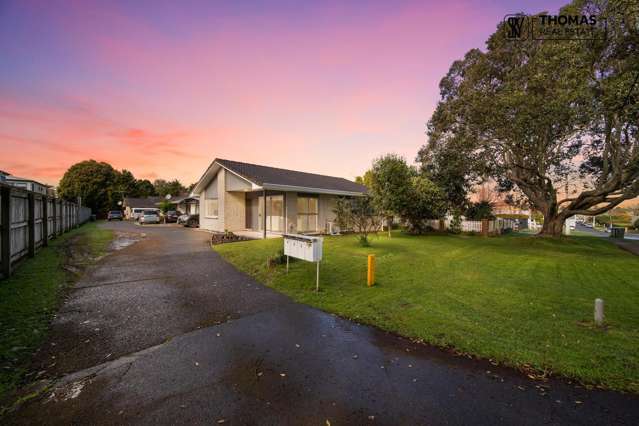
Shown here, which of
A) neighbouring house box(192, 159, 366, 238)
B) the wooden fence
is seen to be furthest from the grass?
neighbouring house box(192, 159, 366, 238)

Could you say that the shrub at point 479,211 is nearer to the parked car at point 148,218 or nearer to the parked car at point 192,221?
the parked car at point 192,221

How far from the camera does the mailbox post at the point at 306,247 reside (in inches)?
238

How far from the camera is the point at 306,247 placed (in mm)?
6262

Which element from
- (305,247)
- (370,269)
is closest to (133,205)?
(305,247)

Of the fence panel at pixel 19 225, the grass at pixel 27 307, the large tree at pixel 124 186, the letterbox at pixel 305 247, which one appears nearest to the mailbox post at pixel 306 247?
the letterbox at pixel 305 247

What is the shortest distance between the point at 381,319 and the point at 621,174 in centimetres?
1595

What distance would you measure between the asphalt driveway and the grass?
208 millimetres

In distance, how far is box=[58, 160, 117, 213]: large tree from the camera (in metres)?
48.4

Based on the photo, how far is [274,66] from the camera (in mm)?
12711

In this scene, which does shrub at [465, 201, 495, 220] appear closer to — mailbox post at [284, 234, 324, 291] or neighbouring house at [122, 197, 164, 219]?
mailbox post at [284, 234, 324, 291]

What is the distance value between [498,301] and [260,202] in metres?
14.4

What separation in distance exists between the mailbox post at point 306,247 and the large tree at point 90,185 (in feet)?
195

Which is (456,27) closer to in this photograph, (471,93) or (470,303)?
(471,93)

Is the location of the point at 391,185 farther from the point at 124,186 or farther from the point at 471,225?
the point at 124,186
